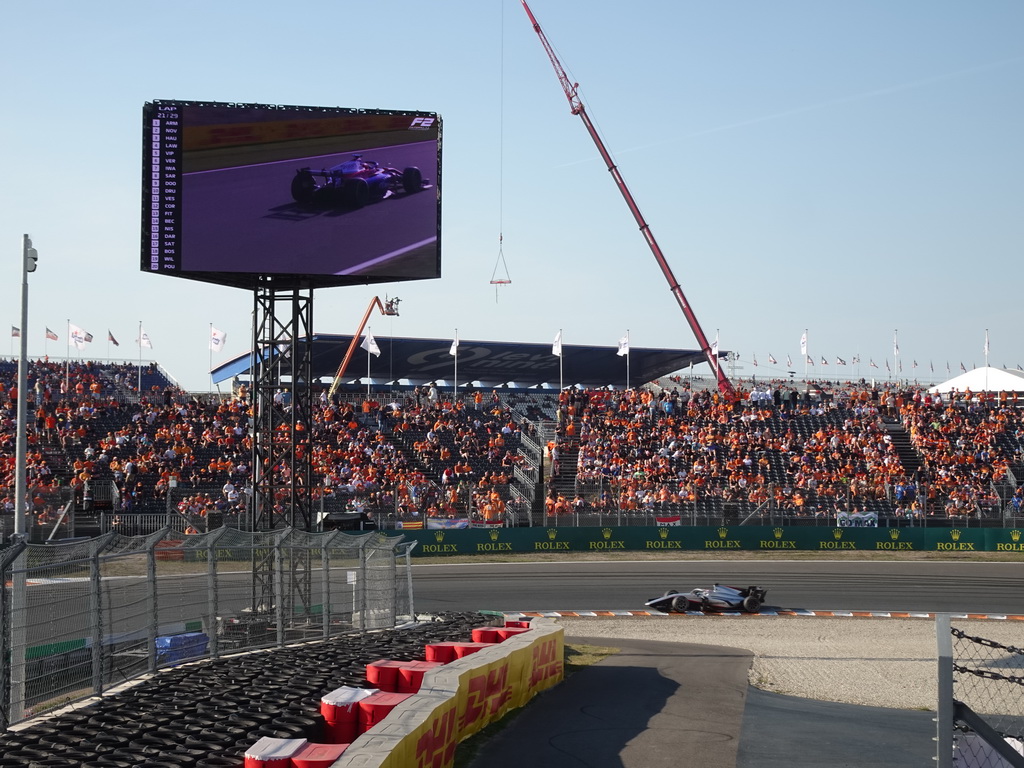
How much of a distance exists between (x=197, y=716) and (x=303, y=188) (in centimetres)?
1480

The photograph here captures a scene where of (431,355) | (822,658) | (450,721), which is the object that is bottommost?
(822,658)

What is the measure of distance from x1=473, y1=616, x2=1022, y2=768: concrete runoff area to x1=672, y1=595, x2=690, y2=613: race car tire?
→ 2.69 meters

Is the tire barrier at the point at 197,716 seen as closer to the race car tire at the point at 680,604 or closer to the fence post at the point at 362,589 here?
the fence post at the point at 362,589

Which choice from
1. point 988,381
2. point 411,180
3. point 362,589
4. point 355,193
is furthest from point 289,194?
point 988,381

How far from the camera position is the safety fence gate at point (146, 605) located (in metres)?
10.1

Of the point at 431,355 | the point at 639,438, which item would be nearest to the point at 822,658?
the point at 639,438

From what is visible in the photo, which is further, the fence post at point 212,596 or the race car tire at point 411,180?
the race car tire at point 411,180

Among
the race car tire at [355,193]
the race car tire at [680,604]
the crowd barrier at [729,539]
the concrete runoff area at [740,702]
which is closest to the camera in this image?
the concrete runoff area at [740,702]

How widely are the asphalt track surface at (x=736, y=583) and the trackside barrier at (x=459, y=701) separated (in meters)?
12.9

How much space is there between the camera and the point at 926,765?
458 inches

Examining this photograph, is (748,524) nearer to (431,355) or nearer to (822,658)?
(822,658)

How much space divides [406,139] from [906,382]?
54.0 meters

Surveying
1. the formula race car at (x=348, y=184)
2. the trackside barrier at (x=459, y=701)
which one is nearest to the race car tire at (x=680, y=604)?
the trackside barrier at (x=459, y=701)

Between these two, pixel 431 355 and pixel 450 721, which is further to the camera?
pixel 431 355
